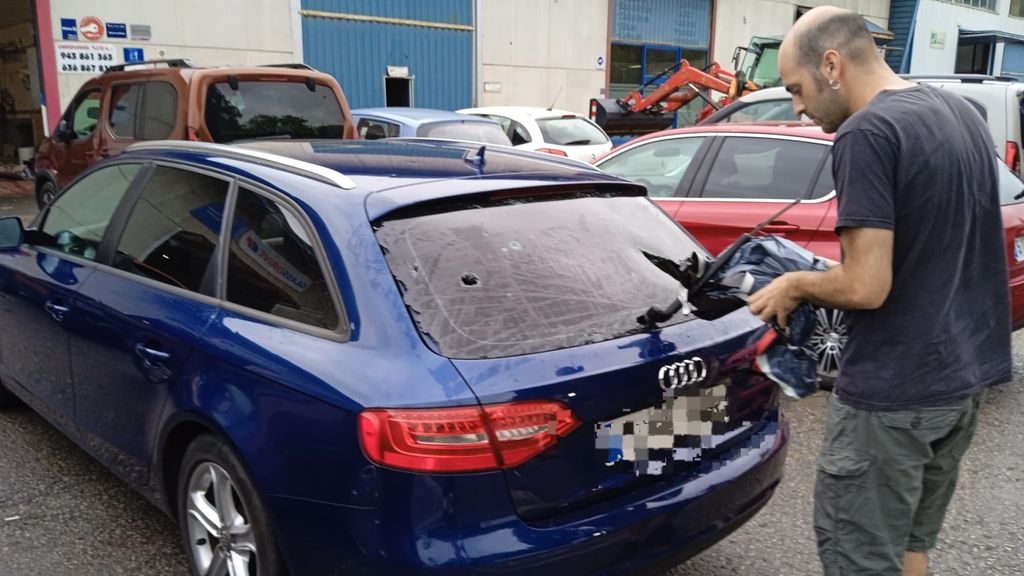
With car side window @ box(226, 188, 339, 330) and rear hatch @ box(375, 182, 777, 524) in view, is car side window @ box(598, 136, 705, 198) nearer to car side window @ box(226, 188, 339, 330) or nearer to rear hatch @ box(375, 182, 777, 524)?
rear hatch @ box(375, 182, 777, 524)

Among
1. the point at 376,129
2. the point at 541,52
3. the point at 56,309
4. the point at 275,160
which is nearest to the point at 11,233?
the point at 56,309

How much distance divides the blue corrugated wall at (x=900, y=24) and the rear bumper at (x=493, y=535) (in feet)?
108

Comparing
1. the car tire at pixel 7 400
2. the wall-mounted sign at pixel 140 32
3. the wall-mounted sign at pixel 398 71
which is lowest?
the car tire at pixel 7 400

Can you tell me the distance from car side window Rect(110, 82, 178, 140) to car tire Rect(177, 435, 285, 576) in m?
5.26

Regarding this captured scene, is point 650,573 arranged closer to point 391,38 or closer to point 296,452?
point 296,452

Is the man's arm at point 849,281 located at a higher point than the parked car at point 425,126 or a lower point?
higher

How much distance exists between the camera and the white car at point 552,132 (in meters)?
11.5

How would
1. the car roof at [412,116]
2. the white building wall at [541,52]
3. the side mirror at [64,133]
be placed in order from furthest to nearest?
the white building wall at [541,52]
the car roof at [412,116]
the side mirror at [64,133]

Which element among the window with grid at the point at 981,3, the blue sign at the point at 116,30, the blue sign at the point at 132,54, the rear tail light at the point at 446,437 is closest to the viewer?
the rear tail light at the point at 446,437

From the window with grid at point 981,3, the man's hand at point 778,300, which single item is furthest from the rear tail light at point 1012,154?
the window with grid at point 981,3

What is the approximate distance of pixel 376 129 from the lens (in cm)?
1021

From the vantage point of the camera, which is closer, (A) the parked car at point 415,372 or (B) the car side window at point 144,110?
(A) the parked car at point 415,372

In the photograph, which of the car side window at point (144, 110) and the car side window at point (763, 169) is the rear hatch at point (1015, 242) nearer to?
the car side window at point (763, 169)

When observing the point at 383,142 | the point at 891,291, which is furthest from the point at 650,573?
the point at 383,142
